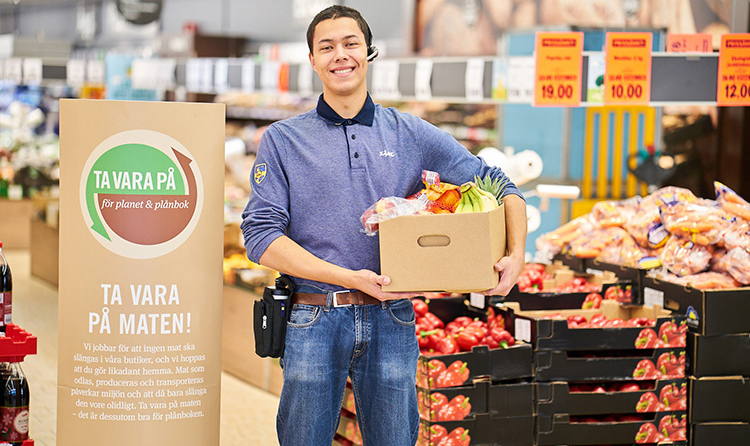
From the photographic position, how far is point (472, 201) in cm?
245

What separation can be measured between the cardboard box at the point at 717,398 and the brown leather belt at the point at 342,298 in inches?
76.7

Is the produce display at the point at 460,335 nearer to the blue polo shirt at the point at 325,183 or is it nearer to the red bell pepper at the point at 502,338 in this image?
the red bell pepper at the point at 502,338

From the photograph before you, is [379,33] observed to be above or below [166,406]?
above

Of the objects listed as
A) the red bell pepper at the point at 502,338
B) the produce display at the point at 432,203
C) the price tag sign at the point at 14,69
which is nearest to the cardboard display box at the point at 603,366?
the red bell pepper at the point at 502,338

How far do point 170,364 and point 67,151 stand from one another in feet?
2.28

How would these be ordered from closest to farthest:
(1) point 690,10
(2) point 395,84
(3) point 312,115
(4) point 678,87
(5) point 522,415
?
(3) point 312,115
(5) point 522,415
(4) point 678,87
(2) point 395,84
(1) point 690,10

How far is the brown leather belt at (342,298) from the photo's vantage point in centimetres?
248

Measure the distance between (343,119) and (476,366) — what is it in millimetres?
1413

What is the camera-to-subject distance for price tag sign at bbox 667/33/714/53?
429cm

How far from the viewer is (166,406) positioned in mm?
2703

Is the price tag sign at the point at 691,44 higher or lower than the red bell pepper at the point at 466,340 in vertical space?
higher

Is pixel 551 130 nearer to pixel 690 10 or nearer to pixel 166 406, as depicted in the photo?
pixel 690 10

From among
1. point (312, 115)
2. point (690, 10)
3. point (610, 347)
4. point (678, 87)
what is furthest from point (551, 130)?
point (312, 115)

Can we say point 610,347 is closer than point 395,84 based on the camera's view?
Yes
